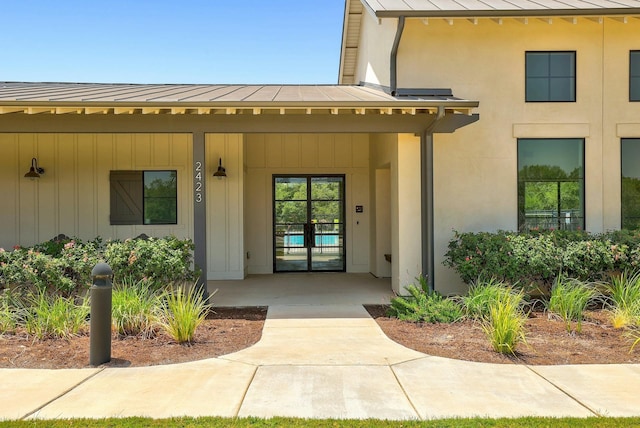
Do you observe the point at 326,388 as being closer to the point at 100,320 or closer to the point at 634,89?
the point at 100,320

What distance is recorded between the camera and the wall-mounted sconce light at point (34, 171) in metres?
10.8

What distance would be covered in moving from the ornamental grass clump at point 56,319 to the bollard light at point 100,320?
45.7 inches

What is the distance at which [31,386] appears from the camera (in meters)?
4.77

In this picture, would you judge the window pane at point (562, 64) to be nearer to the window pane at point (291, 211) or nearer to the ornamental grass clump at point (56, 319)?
the window pane at point (291, 211)

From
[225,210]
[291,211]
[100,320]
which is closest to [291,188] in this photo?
[291,211]

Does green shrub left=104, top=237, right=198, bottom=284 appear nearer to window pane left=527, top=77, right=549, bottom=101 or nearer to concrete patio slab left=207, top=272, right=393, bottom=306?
concrete patio slab left=207, top=272, right=393, bottom=306

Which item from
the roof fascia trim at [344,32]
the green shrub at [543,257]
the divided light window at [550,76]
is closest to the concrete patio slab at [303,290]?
the green shrub at [543,257]

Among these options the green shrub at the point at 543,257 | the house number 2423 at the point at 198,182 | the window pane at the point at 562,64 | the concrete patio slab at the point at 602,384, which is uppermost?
the window pane at the point at 562,64

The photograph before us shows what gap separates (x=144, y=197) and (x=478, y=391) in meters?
8.94

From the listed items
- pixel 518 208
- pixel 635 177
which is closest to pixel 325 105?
pixel 518 208

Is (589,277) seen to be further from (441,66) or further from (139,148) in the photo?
(139,148)

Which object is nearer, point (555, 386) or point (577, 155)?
point (555, 386)

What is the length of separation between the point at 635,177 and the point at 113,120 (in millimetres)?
9414

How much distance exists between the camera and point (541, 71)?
9.37 metres
